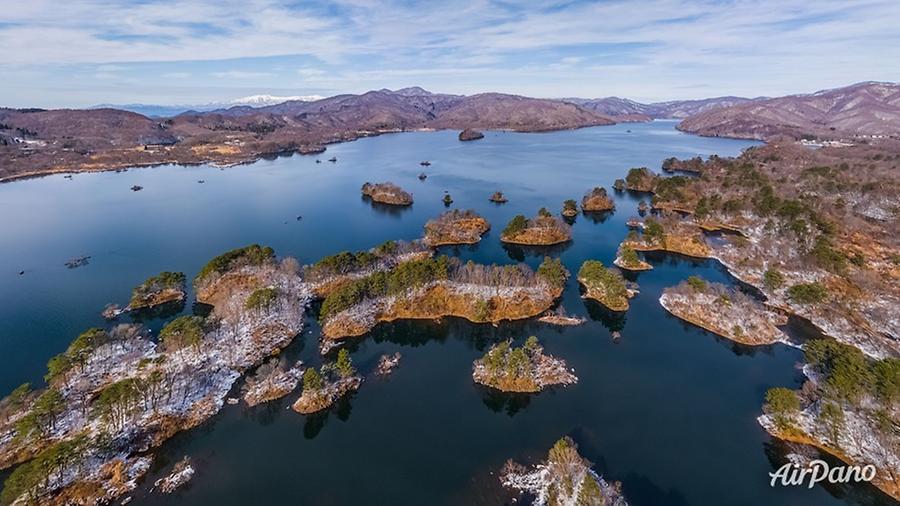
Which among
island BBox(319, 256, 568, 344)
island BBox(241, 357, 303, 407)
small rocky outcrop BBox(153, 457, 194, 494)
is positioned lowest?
small rocky outcrop BBox(153, 457, 194, 494)

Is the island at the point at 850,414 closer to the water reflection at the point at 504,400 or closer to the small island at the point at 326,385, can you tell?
the water reflection at the point at 504,400

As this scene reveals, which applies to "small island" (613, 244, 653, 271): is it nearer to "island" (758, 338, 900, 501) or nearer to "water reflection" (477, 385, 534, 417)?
"island" (758, 338, 900, 501)

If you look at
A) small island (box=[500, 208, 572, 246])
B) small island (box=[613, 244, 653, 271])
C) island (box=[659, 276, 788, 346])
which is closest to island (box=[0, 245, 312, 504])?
small island (box=[500, 208, 572, 246])

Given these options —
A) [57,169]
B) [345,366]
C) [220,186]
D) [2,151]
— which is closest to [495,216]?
[345,366]

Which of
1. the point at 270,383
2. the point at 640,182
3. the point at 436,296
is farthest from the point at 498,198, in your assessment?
the point at 270,383

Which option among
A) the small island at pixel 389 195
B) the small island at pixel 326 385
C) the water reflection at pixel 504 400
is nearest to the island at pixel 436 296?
the small island at pixel 326 385
